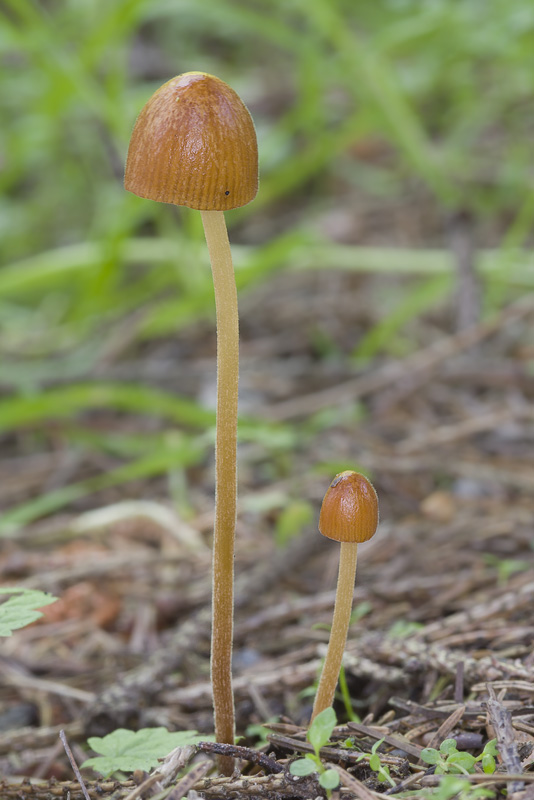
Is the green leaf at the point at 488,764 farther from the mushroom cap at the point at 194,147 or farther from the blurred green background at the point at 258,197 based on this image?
the blurred green background at the point at 258,197

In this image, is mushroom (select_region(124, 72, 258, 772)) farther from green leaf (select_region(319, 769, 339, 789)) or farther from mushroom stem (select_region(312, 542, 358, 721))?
green leaf (select_region(319, 769, 339, 789))

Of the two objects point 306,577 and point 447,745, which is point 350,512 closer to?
point 447,745

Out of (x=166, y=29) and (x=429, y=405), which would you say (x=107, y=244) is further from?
(x=166, y=29)

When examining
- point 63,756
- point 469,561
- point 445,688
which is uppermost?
point 469,561

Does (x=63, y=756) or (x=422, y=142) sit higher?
(x=422, y=142)

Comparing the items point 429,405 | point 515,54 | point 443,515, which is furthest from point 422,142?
point 443,515

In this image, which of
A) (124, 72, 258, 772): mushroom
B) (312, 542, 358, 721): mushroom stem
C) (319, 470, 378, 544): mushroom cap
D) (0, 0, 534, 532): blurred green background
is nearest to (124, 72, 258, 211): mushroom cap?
(124, 72, 258, 772): mushroom

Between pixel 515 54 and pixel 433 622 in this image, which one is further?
pixel 515 54
